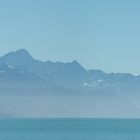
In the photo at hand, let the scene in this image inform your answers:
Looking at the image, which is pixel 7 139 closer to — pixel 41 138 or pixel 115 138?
pixel 41 138

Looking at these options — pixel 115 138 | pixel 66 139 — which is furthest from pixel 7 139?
pixel 115 138

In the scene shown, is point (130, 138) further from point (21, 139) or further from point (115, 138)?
point (21, 139)

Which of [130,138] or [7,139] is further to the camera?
[130,138]

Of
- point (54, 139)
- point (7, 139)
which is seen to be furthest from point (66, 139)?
point (7, 139)

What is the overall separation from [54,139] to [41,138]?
358 centimetres

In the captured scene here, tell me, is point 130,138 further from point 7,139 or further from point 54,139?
point 7,139

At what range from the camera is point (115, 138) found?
119 meters

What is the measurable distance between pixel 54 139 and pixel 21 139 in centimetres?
531

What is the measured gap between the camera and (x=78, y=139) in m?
117

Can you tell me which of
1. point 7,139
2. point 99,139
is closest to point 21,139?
point 7,139

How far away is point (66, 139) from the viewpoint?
11506cm

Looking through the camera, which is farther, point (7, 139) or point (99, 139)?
point (99, 139)

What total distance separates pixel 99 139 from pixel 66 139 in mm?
6610

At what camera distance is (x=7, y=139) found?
4350 inches
